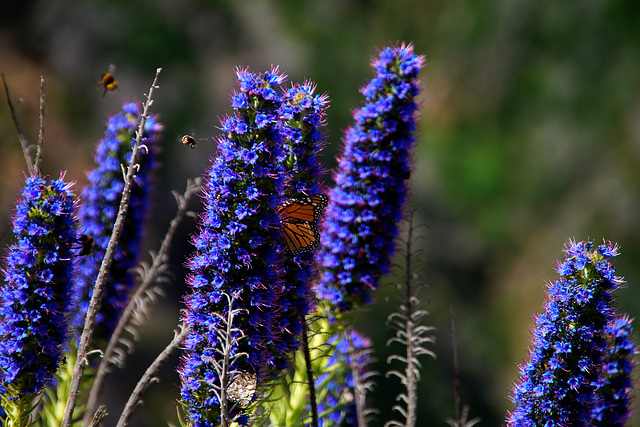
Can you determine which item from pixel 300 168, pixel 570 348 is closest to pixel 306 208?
pixel 300 168

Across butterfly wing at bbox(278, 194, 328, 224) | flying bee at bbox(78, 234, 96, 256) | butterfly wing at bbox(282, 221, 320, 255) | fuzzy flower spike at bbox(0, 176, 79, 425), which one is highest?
butterfly wing at bbox(278, 194, 328, 224)

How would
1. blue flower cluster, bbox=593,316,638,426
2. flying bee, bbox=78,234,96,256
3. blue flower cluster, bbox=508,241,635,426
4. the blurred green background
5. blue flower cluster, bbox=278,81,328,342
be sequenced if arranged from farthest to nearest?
the blurred green background → blue flower cluster, bbox=278,81,328,342 → flying bee, bbox=78,234,96,256 → blue flower cluster, bbox=593,316,638,426 → blue flower cluster, bbox=508,241,635,426

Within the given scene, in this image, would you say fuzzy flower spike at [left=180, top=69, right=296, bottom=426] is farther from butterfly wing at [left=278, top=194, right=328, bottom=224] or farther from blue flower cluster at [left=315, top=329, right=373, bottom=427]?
blue flower cluster at [left=315, top=329, right=373, bottom=427]

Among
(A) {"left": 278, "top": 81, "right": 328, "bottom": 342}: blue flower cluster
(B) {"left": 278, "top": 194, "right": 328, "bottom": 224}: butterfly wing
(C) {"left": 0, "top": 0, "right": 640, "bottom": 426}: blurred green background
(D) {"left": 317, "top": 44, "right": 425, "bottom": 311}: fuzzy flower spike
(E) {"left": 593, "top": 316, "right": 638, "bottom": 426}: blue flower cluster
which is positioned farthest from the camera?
(C) {"left": 0, "top": 0, "right": 640, "bottom": 426}: blurred green background

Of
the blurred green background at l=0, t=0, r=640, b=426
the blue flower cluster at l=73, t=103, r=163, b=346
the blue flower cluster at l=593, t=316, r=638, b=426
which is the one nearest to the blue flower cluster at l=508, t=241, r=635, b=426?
the blue flower cluster at l=593, t=316, r=638, b=426

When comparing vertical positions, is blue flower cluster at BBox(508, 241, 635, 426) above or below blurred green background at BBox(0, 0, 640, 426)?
below

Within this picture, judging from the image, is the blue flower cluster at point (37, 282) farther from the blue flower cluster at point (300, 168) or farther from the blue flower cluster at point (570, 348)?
the blue flower cluster at point (570, 348)

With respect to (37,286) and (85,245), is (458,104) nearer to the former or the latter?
(85,245)
